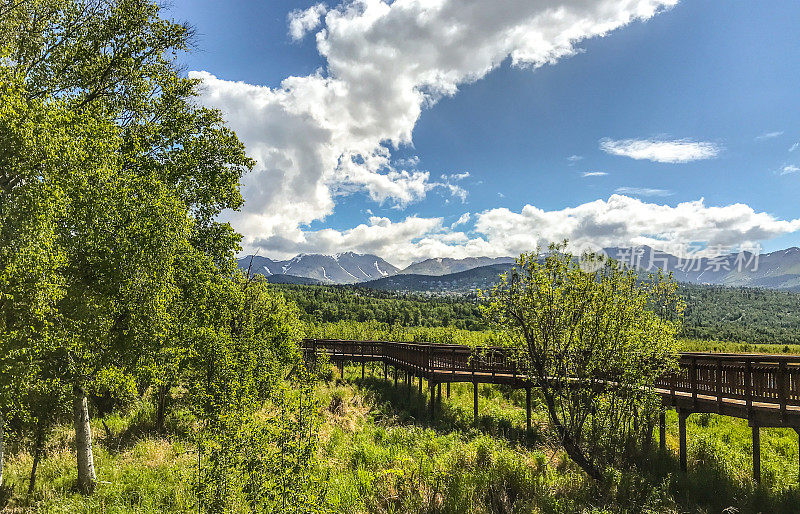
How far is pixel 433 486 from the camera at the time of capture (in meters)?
11.4

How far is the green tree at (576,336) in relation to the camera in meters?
11.9

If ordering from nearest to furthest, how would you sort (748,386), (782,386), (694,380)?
(782,386)
(748,386)
(694,380)

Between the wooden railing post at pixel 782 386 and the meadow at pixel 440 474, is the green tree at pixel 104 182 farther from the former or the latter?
the wooden railing post at pixel 782 386

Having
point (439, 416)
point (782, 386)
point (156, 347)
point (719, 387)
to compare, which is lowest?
point (439, 416)

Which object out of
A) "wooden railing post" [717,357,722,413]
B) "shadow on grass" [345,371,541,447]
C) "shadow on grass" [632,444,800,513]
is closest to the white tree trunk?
"shadow on grass" [345,371,541,447]

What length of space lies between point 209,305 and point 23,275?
21.6 feet

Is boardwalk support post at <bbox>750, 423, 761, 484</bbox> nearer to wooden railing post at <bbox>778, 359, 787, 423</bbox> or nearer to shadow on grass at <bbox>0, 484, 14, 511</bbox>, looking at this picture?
wooden railing post at <bbox>778, 359, 787, 423</bbox>

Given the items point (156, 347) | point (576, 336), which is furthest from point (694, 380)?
point (156, 347)

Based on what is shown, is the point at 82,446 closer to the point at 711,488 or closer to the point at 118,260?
the point at 118,260

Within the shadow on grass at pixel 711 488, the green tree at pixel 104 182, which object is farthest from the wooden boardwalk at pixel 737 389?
the green tree at pixel 104 182

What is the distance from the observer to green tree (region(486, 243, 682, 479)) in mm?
11852

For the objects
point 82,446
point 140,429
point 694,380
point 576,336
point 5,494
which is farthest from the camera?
point 140,429

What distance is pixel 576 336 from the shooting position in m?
12.1

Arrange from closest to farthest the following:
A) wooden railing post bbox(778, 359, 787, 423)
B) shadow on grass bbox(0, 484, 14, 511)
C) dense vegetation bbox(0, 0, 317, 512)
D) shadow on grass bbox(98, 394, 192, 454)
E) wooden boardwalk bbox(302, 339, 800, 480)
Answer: dense vegetation bbox(0, 0, 317, 512)
shadow on grass bbox(0, 484, 14, 511)
wooden railing post bbox(778, 359, 787, 423)
wooden boardwalk bbox(302, 339, 800, 480)
shadow on grass bbox(98, 394, 192, 454)
